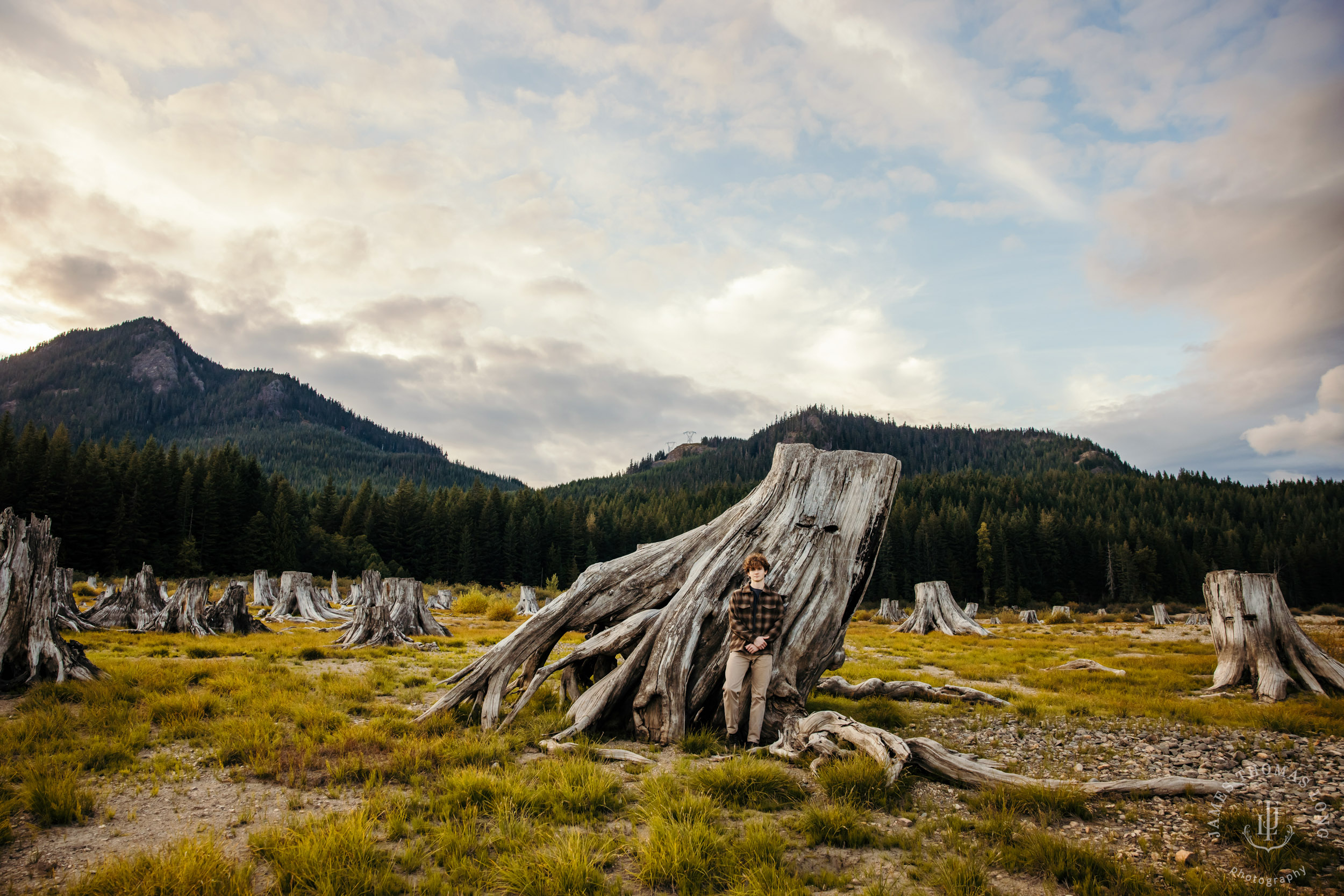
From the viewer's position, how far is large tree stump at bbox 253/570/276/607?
30.3 meters

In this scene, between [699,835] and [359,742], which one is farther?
[359,742]

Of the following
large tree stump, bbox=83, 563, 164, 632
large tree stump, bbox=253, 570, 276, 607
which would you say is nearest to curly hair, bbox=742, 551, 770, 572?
large tree stump, bbox=83, 563, 164, 632

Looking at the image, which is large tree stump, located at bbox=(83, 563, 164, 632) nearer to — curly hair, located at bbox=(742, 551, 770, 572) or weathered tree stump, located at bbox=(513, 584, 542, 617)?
weathered tree stump, located at bbox=(513, 584, 542, 617)

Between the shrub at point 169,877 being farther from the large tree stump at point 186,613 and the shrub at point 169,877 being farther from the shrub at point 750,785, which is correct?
the large tree stump at point 186,613

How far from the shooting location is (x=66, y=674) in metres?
8.78

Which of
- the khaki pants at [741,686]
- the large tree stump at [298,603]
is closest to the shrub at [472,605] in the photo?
the large tree stump at [298,603]

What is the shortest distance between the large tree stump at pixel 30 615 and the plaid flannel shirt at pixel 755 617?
10006 millimetres

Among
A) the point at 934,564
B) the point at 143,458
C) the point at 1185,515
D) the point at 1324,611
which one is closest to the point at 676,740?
the point at 1324,611

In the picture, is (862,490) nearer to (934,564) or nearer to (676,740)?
(676,740)

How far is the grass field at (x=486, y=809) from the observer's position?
12.8 ft

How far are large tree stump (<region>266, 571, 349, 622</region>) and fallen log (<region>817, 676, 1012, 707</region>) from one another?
2345 cm

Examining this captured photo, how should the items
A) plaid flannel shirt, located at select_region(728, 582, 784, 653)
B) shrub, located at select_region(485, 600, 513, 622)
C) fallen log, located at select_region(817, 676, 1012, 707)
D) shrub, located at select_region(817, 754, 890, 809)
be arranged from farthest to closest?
shrub, located at select_region(485, 600, 513, 622), fallen log, located at select_region(817, 676, 1012, 707), plaid flannel shirt, located at select_region(728, 582, 784, 653), shrub, located at select_region(817, 754, 890, 809)

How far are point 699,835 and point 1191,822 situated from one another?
3.99 metres

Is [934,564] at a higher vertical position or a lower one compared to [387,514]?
lower
